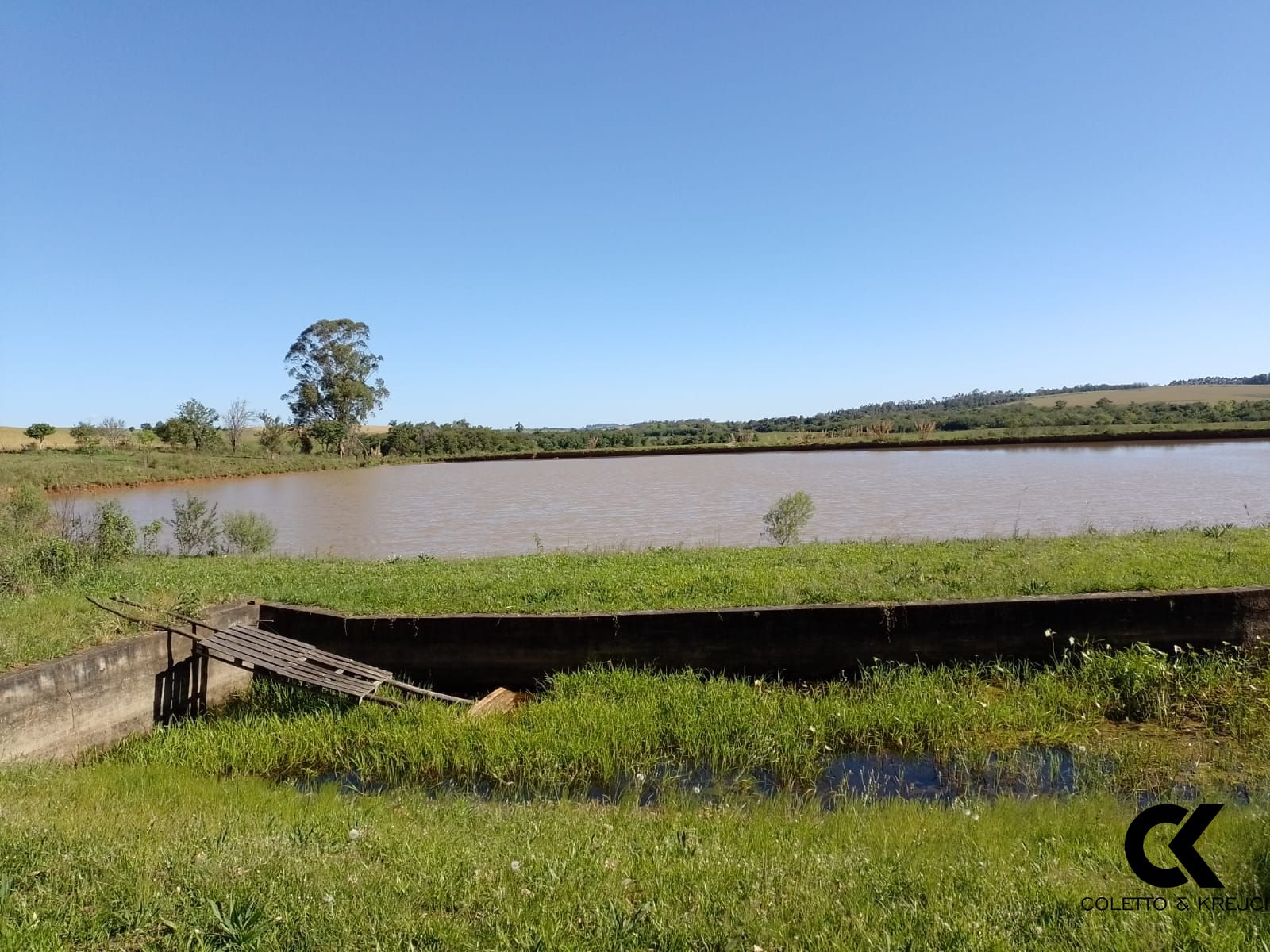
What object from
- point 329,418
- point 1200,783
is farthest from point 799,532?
point 329,418

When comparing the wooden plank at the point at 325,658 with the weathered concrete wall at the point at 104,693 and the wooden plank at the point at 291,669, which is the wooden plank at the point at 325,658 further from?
the weathered concrete wall at the point at 104,693

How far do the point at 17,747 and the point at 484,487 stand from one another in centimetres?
2914

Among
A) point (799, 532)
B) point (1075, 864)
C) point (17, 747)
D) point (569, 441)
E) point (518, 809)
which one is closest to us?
point (1075, 864)

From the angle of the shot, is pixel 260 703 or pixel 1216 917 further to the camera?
pixel 260 703

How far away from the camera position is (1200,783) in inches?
197

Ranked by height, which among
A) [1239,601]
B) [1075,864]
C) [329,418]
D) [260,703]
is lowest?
[260,703]

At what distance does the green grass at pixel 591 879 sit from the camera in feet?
9.48

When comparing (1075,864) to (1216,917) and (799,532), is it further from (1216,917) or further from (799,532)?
(799,532)

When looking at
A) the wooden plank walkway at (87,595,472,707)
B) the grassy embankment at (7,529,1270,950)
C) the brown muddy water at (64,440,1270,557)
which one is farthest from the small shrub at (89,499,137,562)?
the wooden plank walkway at (87,595,472,707)

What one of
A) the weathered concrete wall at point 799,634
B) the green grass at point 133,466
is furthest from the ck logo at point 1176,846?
the green grass at point 133,466

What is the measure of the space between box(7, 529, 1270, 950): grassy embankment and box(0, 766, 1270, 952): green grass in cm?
2

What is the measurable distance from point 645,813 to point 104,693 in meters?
5.06

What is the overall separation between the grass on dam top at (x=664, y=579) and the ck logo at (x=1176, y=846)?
3913 mm

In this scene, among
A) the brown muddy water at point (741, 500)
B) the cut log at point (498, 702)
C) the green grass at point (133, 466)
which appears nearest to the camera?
the cut log at point (498, 702)
